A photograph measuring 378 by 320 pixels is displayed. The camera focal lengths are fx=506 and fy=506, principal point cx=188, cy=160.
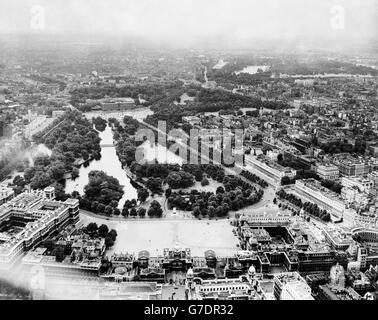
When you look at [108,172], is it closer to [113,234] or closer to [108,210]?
[108,210]

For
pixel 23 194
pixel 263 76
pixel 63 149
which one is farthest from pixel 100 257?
pixel 263 76

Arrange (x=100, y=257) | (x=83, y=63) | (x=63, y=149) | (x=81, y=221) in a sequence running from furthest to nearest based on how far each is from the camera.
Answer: (x=83, y=63), (x=63, y=149), (x=81, y=221), (x=100, y=257)

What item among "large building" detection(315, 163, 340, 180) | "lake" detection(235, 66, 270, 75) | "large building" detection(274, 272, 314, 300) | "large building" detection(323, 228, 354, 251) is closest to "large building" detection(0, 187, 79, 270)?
"large building" detection(274, 272, 314, 300)

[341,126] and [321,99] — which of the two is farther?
[321,99]

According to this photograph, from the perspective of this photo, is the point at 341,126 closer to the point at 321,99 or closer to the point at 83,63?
the point at 321,99

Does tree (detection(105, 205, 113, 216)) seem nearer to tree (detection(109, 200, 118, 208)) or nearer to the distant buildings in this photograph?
tree (detection(109, 200, 118, 208))

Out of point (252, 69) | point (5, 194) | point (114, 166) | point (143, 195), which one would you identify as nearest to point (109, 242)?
point (143, 195)
